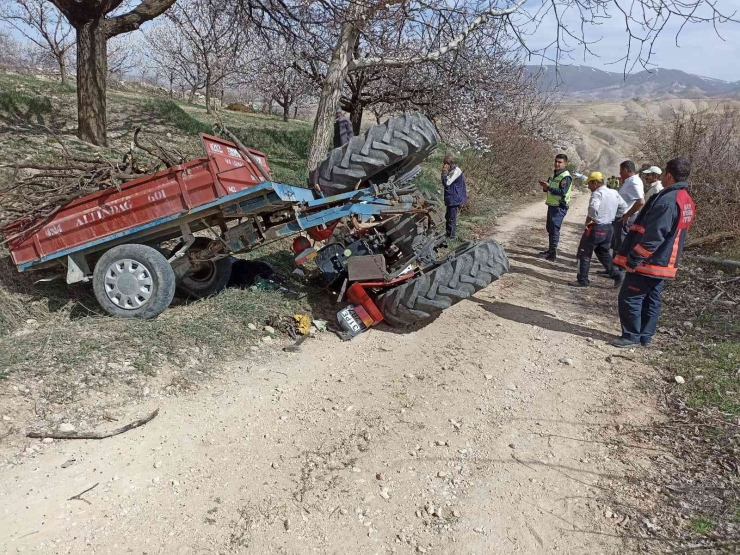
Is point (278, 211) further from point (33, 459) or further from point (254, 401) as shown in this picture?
point (33, 459)

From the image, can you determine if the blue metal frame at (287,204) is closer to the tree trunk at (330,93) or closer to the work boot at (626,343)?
the work boot at (626,343)

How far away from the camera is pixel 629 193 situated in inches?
291

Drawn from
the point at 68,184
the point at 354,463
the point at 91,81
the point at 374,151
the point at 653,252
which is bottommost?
the point at 354,463

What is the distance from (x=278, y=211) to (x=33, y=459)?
294 cm

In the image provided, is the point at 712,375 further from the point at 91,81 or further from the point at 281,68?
the point at 281,68

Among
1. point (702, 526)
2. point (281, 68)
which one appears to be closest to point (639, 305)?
point (702, 526)

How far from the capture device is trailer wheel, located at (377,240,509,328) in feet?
15.7

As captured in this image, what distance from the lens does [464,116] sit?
1328 cm

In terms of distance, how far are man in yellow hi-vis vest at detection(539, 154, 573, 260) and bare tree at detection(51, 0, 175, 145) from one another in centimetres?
719

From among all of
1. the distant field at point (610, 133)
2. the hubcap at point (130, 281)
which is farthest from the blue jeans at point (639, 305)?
the distant field at point (610, 133)

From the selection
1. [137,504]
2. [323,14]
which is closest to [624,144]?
[323,14]

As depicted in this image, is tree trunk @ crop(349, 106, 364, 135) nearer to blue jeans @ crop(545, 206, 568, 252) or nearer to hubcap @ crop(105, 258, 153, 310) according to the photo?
blue jeans @ crop(545, 206, 568, 252)

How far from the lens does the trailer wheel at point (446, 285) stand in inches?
188

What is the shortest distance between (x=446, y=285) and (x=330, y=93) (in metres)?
5.25
